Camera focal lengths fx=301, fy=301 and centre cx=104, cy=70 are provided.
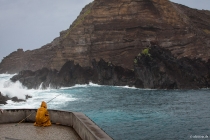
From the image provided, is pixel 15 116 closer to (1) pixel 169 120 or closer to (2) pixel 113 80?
(1) pixel 169 120

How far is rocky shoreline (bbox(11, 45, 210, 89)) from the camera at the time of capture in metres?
78.0

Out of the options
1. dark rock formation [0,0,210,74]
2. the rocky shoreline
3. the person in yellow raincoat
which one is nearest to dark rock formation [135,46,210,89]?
the rocky shoreline

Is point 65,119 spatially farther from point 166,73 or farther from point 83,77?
point 83,77

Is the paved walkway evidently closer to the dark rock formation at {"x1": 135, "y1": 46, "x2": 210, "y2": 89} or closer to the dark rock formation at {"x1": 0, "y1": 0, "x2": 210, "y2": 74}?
the dark rock formation at {"x1": 135, "y1": 46, "x2": 210, "y2": 89}

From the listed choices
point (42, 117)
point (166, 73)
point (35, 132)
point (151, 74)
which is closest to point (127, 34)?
point (151, 74)

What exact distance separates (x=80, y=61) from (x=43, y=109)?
11147 centimetres

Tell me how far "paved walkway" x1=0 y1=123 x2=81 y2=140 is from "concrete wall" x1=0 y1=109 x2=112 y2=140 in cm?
31

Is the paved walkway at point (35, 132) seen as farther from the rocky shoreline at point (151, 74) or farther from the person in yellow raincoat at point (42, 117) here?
the rocky shoreline at point (151, 74)

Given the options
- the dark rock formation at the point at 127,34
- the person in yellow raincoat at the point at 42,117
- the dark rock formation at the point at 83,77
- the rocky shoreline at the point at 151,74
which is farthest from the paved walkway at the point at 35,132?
the dark rock formation at the point at 127,34

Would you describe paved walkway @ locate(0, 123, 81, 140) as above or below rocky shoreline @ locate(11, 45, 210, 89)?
above

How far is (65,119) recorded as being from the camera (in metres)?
12.5

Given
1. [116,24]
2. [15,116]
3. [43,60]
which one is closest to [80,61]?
[116,24]

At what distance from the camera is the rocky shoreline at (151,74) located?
7803 centimetres

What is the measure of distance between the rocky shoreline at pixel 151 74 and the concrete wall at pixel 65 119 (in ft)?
217
